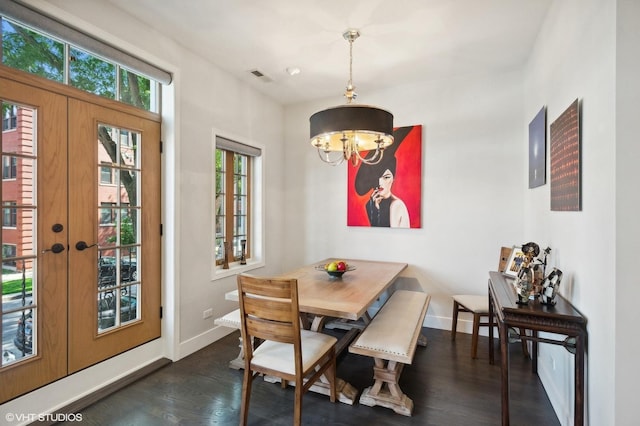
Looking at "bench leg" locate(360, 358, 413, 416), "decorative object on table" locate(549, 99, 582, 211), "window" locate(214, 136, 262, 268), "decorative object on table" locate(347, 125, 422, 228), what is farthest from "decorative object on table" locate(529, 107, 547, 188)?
"window" locate(214, 136, 262, 268)

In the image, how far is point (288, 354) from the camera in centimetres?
198

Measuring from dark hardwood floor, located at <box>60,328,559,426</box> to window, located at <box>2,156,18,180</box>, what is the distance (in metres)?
1.63

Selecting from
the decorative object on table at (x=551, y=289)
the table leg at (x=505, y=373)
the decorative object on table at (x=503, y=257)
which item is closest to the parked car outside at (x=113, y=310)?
the table leg at (x=505, y=373)

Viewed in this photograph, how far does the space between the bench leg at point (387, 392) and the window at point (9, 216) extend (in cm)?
251

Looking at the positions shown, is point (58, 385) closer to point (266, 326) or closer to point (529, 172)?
point (266, 326)

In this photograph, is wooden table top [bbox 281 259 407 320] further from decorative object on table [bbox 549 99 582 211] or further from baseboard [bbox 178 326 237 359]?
decorative object on table [bbox 549 99 582 211]

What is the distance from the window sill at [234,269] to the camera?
3402 millimetres

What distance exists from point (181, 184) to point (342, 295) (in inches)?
Result: 72.3

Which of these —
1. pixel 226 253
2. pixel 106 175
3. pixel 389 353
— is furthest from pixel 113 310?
pixel 389 353

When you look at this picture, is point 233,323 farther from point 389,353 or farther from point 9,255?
point 9,255

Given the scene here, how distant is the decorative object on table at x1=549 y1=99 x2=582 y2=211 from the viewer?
5.79 ft

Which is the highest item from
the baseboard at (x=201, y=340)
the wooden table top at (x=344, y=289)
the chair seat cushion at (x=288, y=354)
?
the wooden table top at (x=344, y=289)

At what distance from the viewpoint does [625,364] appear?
136 cm

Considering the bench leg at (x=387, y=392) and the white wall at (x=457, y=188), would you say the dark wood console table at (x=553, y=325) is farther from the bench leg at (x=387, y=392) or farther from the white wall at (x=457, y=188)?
the white wall at (x=457, y=188)
